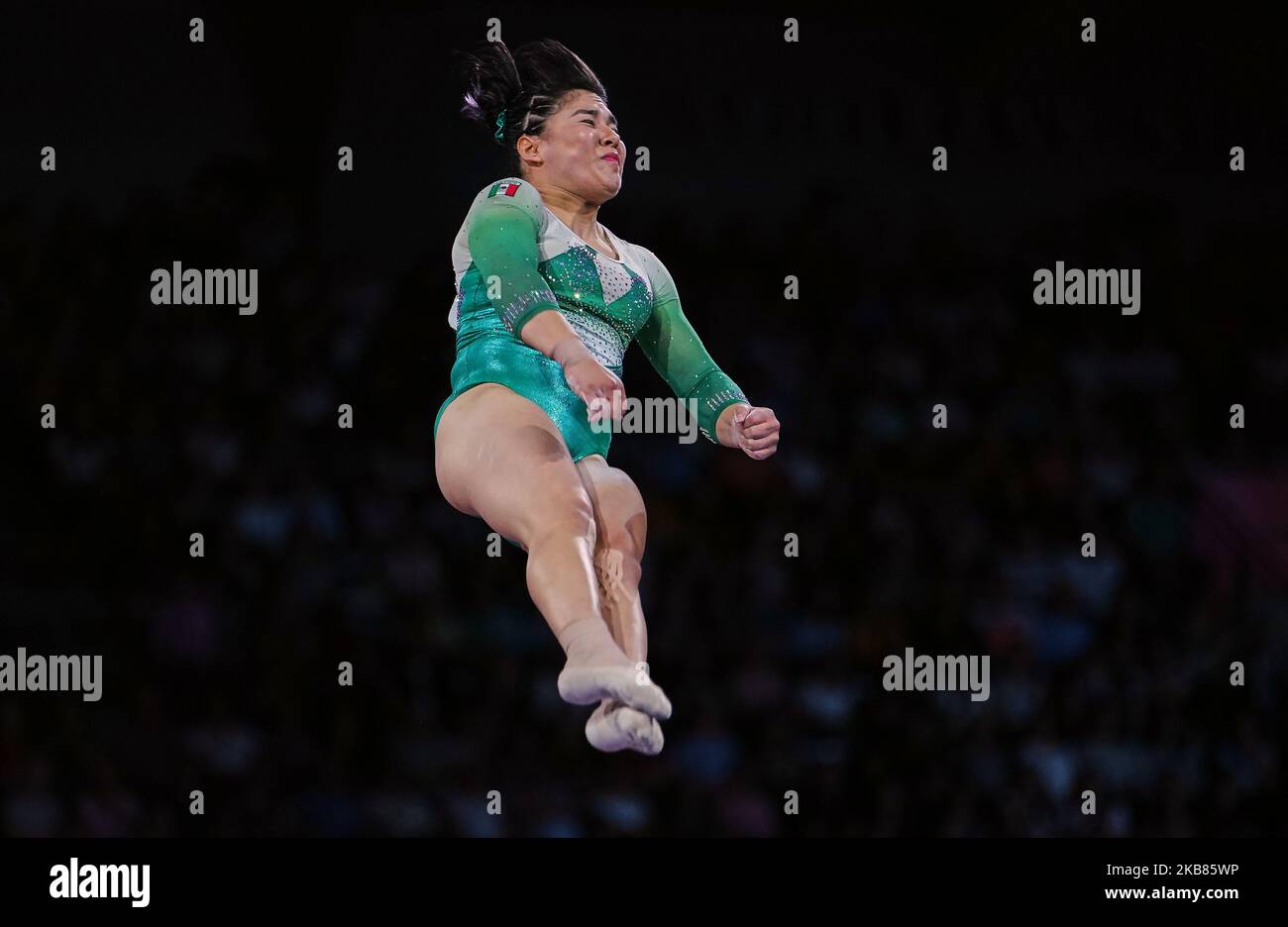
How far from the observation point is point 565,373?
324 centimetres

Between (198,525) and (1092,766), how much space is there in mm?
2756

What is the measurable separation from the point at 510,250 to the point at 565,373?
13.2 inches

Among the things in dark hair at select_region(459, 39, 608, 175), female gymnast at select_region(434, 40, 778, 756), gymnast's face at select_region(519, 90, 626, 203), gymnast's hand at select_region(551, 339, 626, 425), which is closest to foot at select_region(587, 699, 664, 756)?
female gymnast at select_region(434, 40, 778, 756)

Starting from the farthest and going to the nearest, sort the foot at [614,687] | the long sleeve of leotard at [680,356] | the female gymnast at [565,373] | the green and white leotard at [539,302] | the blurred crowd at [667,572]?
the blurred crowd at [667,572] < the long sleeve of leotard at [680,356] < the green and white leotard at [539,302] < the female gymnast at [565,373] < the foot at [614,687]

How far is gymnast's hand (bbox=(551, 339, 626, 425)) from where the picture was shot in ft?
10.2

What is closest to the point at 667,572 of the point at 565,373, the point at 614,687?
the point at 565,373

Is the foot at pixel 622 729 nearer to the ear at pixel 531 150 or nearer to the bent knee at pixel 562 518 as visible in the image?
the bent knee at pixel 562 518

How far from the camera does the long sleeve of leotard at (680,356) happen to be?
3.80m

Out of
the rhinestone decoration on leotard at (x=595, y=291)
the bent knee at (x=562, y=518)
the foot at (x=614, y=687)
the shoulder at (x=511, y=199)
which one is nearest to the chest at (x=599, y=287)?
the rhinestone decoration on leotard at (x=595, y=291)

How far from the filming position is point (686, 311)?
5566mm
